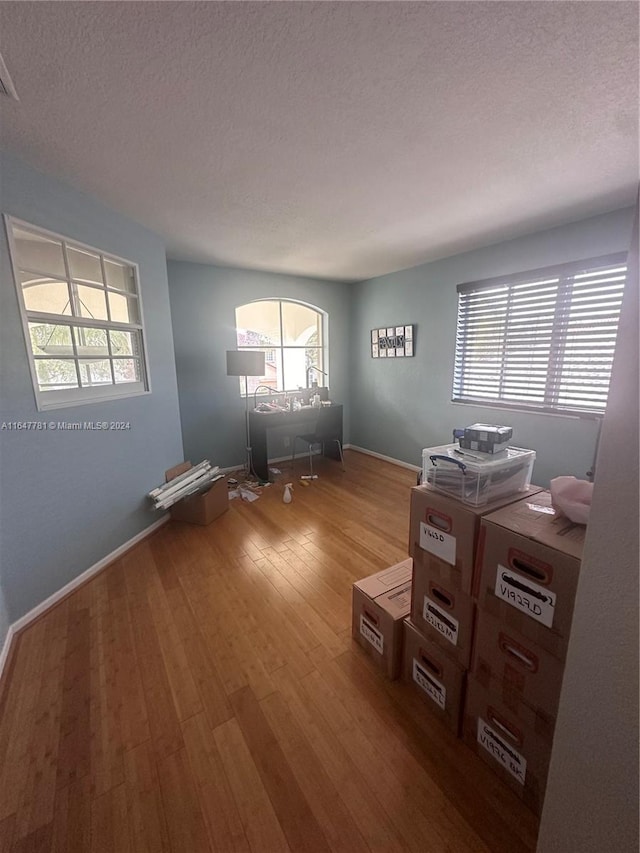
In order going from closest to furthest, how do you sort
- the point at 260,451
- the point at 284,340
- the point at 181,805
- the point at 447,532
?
the point at 181,805 < the point at 447,532 < the point at 260,451 < the point at 284,340

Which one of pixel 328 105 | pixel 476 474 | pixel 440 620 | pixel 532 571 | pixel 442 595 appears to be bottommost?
pixel 440 620

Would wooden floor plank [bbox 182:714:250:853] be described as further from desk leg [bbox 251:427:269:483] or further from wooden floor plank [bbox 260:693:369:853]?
desk leg [bbox 251:427:269:483]

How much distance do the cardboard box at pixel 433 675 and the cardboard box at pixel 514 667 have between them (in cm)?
12

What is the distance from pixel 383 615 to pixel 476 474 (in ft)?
2.76

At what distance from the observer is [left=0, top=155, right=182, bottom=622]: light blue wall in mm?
1738

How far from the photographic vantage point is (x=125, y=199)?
2.25m

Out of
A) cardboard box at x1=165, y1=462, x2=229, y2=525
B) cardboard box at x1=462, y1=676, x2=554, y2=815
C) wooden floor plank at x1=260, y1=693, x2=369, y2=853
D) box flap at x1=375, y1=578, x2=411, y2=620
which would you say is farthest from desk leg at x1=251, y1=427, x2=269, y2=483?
cardboard box at x1=462, y1=676, x2=554, y2=815

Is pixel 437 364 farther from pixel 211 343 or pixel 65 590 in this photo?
pixel 65 590

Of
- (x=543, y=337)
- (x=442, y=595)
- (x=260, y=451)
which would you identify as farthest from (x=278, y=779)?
(x=543, y=337)

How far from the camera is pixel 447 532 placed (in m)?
1.19

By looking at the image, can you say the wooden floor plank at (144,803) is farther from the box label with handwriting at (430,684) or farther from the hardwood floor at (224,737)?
the box label with handwriting at (430,684)

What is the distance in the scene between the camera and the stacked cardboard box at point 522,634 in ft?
3.04

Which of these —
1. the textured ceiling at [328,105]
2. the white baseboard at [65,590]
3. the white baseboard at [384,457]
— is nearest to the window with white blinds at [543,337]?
the textured ceiling at [328,105]

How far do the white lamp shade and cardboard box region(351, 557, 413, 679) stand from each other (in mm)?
2713
